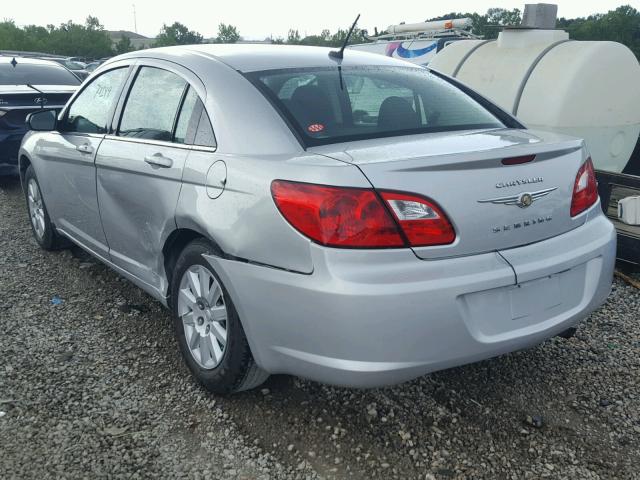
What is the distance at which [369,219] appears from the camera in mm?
2094

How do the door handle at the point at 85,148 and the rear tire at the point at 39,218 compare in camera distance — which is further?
the rear tire at the point at 39,218

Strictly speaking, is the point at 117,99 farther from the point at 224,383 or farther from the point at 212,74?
the point at 224,383

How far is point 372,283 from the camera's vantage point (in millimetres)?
2066

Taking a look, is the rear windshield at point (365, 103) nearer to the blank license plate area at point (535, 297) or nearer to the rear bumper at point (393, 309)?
the rear bumper at point (393, 309)

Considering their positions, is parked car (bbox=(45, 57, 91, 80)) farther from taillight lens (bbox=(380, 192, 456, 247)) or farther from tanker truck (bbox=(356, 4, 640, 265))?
taillight lens (bbox=(380, 192, 456, 247))

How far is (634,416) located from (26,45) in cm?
9638

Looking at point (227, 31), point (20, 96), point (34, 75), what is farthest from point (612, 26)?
point (20, 96)

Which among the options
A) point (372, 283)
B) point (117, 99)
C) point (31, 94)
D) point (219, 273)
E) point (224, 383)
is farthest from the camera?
point (31, 94)

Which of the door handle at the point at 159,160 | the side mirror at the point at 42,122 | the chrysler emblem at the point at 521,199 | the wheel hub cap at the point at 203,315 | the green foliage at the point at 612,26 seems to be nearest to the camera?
the chrysler emblem at the point at 521,199

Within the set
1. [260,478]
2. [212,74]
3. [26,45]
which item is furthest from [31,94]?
[26,45]

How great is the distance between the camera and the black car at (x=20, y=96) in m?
6.70

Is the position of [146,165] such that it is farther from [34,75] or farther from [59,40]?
[59,40]

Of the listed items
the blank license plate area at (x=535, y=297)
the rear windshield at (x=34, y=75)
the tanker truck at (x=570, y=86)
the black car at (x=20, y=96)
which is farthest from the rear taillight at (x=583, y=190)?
the rear windshield at (x=34, y=75)

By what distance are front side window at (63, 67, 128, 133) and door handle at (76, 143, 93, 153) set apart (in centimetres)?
11
